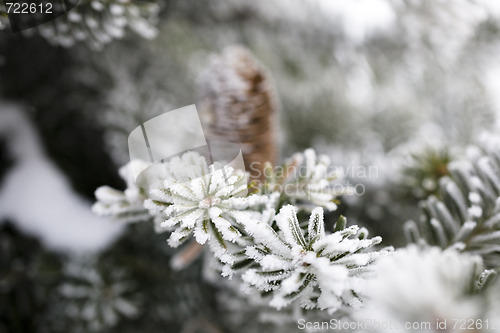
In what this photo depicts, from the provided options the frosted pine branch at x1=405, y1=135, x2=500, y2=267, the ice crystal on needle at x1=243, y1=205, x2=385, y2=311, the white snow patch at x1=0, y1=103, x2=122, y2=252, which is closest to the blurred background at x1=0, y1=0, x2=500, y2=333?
the white snow patch at x1=0, y1=103, x2=122, y2=252

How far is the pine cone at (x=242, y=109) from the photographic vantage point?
1.59 ft

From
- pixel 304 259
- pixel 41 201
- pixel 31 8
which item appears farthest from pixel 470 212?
pixel 41 201

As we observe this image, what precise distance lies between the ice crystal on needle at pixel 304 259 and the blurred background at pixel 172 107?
0.69 feet

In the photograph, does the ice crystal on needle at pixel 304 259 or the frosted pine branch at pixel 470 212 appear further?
the frosted pine branch at pixel 470 212

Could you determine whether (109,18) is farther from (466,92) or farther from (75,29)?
(466,92)

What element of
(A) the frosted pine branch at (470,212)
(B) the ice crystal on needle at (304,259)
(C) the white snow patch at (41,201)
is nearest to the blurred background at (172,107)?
(C) the white snow patch at (41,201)

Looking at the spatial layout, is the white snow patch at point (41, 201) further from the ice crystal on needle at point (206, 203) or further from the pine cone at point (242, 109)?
the ice crystal on needle at point (206, 203)

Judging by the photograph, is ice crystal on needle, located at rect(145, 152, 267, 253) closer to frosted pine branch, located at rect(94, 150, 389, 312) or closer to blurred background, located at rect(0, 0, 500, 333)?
frosted pine branch, located at rect(94, 150, 389, 312)

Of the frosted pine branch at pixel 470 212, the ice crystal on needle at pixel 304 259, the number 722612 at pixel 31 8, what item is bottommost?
the frosted pine branch at pixel 470 212

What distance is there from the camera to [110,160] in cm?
65

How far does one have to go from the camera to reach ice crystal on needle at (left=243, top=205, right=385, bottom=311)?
25 cm

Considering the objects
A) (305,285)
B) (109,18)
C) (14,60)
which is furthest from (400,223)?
(14,60)

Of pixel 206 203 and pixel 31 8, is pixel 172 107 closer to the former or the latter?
pixel 31 8

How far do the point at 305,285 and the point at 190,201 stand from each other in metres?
0.10
